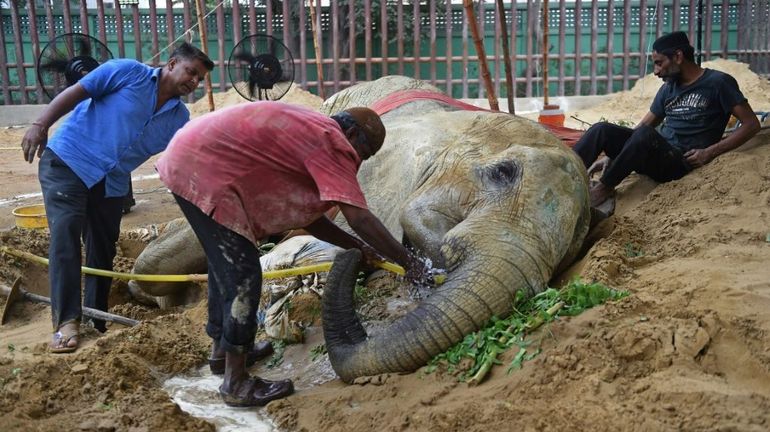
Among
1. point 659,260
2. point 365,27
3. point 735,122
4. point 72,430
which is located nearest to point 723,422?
point 659,260

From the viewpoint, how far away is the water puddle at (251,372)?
378 centimetres

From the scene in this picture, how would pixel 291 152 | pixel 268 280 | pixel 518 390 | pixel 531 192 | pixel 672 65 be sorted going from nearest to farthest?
pixel 518 390
pixel 291 152
pixel 531 192
pixel 268 280
pixel 672 65

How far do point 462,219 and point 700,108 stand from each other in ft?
9.09

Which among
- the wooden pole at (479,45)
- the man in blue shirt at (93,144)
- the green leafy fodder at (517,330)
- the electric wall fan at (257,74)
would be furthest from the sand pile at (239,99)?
the green leafy fodder at (517,330)

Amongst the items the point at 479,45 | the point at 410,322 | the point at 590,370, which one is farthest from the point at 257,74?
the point at 590,370

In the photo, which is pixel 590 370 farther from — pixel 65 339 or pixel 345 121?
pixel 65 339

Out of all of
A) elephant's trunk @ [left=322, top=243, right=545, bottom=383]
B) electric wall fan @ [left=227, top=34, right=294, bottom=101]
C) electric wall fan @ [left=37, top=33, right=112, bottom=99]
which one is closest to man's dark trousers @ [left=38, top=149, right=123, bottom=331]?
elephant's trunk @ [left=322, top=243, right=545, bottom=383]

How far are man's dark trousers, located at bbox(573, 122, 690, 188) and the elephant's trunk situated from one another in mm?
2394

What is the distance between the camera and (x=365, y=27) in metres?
16.7

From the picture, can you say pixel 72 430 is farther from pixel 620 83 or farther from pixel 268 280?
pixel 620 83

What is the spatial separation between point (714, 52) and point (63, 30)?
13836 mm

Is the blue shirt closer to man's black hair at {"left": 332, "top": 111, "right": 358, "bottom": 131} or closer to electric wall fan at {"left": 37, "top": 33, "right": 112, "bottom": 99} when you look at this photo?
man's black hair at {"left": 332, "top": 111, "right": 358, "bottom": 131}

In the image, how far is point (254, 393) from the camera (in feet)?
12.9

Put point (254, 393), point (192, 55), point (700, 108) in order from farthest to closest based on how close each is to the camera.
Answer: point (700, 108), point (192, 55), point (254, 393)
